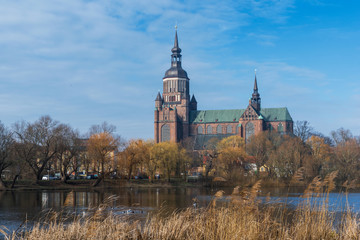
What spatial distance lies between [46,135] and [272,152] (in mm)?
35149

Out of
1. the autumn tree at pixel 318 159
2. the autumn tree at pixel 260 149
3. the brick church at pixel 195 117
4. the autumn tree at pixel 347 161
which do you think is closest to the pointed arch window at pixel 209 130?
the brick church at pixel 195 117

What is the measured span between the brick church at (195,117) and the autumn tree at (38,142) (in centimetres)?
6528

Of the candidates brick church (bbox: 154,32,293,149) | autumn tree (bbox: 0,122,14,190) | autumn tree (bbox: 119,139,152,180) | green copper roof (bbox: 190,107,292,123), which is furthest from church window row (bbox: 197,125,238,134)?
autumn tree (bbox: 0,122,14,190)

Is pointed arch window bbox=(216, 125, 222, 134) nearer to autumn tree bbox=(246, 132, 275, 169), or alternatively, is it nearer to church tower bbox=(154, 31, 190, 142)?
church tower bbox=(154, 31, 190, 142)

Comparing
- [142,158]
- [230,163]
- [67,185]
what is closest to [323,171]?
[230,163]

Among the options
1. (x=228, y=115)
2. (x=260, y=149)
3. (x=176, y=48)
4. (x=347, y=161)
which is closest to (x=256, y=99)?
(x=228, y=115)

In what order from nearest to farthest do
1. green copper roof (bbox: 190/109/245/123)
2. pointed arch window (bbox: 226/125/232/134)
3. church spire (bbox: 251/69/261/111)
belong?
church spire (bbox: 251/69/261/111) → pointed arch window (bbox: 226/125/232/134) → green copper roof (bbox: 190/109/245/123)

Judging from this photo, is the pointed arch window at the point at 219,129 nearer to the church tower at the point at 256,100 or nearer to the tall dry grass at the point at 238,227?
the church tower at the point at 256,100

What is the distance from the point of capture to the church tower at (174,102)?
132375mm

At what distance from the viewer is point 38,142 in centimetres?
6494

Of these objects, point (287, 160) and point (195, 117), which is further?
point (195, 117)

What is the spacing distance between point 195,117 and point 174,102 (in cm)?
775

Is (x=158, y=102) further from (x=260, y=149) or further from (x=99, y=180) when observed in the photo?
(x=99, y=180)

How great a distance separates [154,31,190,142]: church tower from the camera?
132375 millimetres
